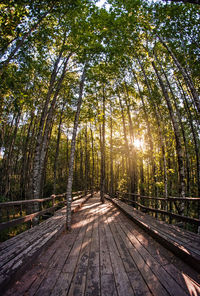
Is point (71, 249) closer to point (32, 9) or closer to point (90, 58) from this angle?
point (90, 58)

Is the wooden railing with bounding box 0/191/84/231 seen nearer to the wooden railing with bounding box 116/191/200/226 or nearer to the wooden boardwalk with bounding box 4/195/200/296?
the wooden boardwalk with bounding box 4/195/200/296

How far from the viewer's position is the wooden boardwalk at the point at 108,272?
5.94 ft

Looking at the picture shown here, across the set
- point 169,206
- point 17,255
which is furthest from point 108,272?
point 169,206

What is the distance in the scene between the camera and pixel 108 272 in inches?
87.0

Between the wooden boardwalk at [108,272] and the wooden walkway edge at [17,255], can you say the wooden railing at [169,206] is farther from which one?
the wooden walkway edge at [17,255]

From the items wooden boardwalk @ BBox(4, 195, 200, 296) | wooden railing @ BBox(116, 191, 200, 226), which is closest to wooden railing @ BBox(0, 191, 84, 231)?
wooden boardwalk @ BBox(4, 195, 200, 296)

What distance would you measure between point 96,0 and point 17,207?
20523mm

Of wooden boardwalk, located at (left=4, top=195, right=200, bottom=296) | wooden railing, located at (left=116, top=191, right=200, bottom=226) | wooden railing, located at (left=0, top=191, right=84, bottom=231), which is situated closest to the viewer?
wooden boardwalk, located at (left=4, top=195, right=200, bottom=296)

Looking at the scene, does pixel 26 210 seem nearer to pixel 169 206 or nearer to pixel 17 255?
pixel 17 255

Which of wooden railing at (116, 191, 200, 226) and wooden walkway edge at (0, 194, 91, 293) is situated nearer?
wooden walkway edge at (0, 194, 91, 293)

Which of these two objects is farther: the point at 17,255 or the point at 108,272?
the point at 17,255

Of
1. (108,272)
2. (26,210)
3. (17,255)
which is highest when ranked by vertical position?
(17,255)

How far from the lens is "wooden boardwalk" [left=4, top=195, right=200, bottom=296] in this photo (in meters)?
1.81

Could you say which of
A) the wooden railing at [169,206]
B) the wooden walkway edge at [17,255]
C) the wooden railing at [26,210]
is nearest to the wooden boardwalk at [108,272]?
the wooden walkway edge at [17,255]
